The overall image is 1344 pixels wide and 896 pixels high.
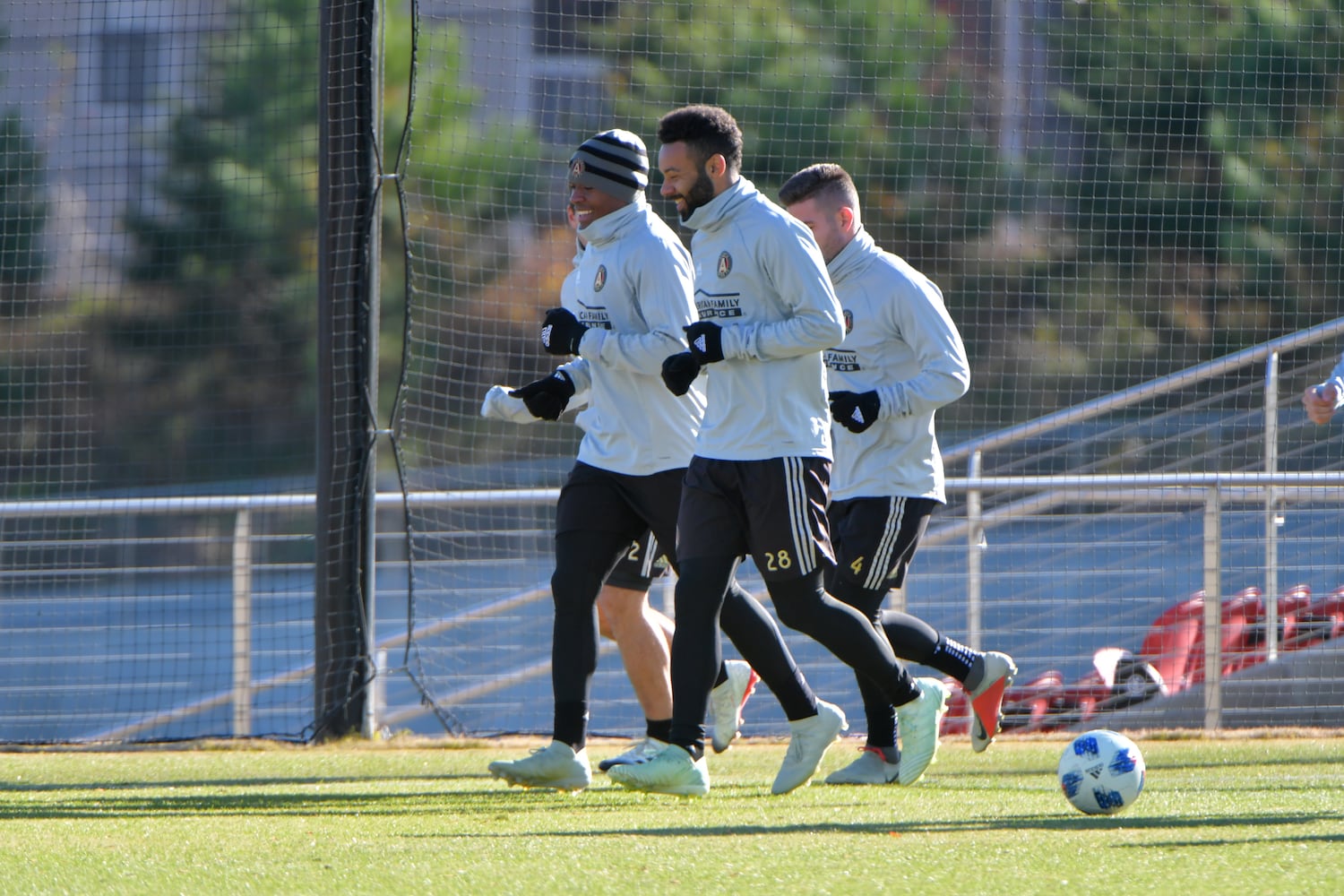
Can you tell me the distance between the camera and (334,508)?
6297 mm

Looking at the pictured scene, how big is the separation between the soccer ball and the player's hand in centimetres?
98

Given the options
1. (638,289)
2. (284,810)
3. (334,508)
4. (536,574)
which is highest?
(638,289)

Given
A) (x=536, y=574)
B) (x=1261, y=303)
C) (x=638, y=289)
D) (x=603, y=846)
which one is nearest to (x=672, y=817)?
(x=603, y=846)

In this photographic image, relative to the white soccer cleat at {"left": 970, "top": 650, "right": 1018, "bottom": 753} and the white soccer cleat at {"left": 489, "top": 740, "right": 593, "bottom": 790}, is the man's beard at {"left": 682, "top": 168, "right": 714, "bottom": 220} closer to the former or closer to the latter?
the white soccer cleat at {"left": 489, "top": 740, "right": 593, "bottom": 790}

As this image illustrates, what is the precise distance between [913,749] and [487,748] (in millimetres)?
2087

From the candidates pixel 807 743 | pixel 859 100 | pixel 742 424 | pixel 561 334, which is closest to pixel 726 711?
pixel 807 743

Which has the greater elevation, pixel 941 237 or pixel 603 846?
pixel 941 237

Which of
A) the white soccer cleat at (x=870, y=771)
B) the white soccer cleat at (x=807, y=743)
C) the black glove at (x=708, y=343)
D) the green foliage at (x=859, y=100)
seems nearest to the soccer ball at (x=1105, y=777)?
the white soccer cleat at (x=807, y=743)

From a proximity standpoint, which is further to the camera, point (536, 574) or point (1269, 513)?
point (536, 574)

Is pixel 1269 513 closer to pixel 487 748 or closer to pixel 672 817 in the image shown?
pixel 487 748

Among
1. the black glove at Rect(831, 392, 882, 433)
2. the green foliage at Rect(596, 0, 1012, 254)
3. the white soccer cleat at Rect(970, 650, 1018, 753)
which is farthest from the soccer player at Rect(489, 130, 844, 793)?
the green foliage at Rect(596, 0, 1012, 254)

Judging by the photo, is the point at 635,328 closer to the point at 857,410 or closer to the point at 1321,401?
the point at 857,410

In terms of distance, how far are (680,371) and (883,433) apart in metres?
1.01

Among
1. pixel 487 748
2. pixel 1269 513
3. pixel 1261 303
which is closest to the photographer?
pixel 487 748
